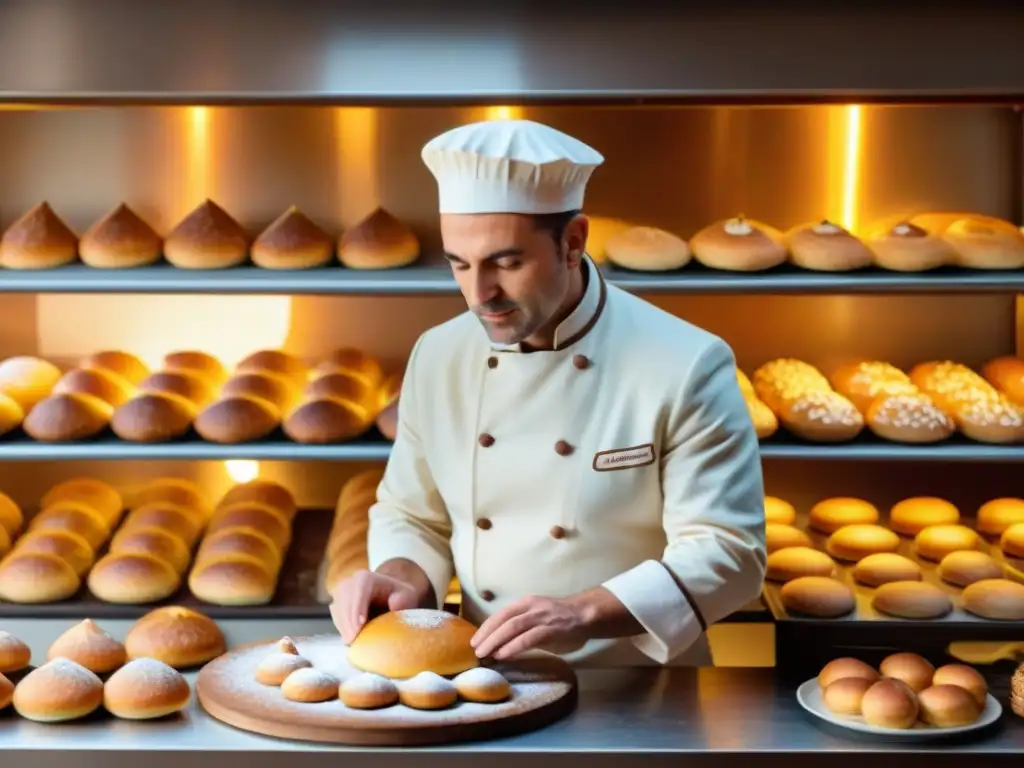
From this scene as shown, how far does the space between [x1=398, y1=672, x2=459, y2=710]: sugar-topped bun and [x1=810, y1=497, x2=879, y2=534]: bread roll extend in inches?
62.6

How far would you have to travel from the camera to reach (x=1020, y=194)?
3520 mm

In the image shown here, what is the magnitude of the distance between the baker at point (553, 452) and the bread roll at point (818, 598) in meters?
0.50

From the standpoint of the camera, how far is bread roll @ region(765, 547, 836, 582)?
9.92ft

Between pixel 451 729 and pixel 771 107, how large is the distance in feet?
6.70

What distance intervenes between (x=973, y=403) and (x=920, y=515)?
0.31 m

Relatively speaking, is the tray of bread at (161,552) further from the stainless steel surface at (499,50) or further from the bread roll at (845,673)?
the bread roll at (845,673)

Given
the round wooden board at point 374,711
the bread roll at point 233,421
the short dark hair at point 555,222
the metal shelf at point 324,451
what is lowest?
the round wooden board at point 374,711

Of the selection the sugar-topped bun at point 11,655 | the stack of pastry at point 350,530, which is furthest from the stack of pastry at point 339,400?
the sugar-topped bun at point 11,655

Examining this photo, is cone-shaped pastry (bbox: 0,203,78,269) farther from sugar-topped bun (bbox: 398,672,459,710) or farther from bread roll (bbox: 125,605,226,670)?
sugar-topped bun (bbox: 398,672,459,710)

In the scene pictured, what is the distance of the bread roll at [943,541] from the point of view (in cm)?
321

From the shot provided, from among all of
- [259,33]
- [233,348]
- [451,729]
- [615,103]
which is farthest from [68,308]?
[451,729]

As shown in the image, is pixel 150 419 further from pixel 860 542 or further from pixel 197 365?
pixel 860 542

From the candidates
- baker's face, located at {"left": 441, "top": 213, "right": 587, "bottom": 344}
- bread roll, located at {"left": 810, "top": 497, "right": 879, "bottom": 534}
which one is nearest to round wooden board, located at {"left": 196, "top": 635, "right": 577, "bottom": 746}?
baker's face, located at {"left": 441, "top": 213, "right": 587, "bottom": 344}

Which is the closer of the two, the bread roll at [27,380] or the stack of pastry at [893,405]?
the stack of pastry at [893,405]
